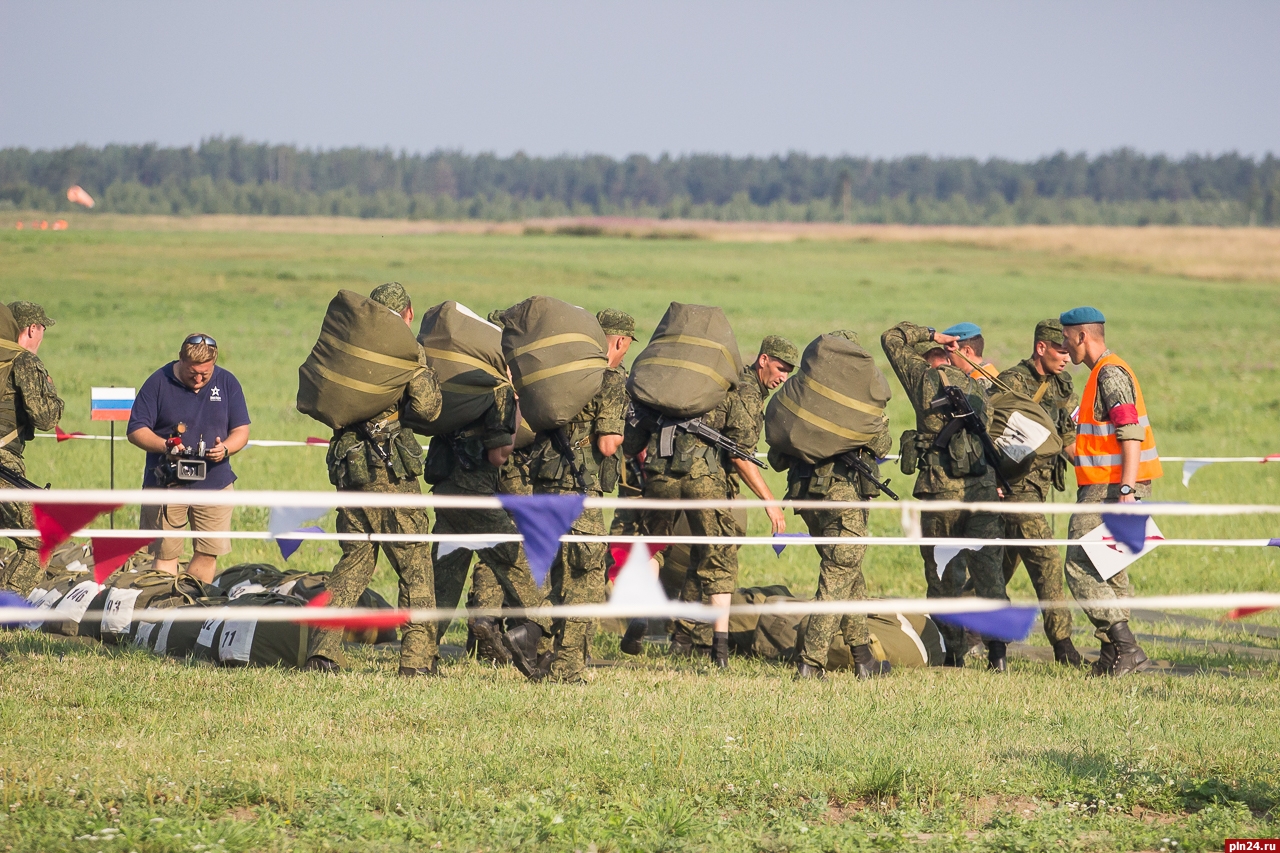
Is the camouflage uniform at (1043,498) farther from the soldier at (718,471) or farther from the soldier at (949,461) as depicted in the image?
the soldier at (718,471)

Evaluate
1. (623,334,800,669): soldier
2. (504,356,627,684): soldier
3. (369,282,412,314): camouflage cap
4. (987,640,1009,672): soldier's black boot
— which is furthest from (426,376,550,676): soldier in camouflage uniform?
(987,640,1009,672): soldier's black boot

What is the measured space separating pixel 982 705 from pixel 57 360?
67.6 feet

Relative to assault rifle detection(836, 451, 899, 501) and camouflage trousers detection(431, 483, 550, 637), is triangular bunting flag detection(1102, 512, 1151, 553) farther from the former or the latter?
camouflage trousers detection(431, 483, 550, 637)

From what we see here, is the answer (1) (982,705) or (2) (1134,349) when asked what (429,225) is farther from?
(1) (982,705)

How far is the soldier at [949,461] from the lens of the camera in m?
8.55

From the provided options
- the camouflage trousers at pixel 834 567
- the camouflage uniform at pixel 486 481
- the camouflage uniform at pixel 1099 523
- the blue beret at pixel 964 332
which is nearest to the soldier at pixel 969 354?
the blue beret at pixel 964 332

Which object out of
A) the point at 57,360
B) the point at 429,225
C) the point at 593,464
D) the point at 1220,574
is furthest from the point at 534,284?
the point at 429,225

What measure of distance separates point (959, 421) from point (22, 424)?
582 cm

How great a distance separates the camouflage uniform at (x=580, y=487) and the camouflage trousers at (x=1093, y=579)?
2935 mm

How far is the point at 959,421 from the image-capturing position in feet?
28.0

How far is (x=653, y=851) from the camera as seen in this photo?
4.96 metres

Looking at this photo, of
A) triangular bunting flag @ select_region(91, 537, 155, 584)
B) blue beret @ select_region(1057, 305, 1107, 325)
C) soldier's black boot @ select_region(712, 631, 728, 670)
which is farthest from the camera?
soldier's black boot @ select_region(712, 631, 728, 670)

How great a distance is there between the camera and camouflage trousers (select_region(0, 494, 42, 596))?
26.6 feet

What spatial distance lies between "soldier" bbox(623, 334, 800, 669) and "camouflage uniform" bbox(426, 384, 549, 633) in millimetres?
915
